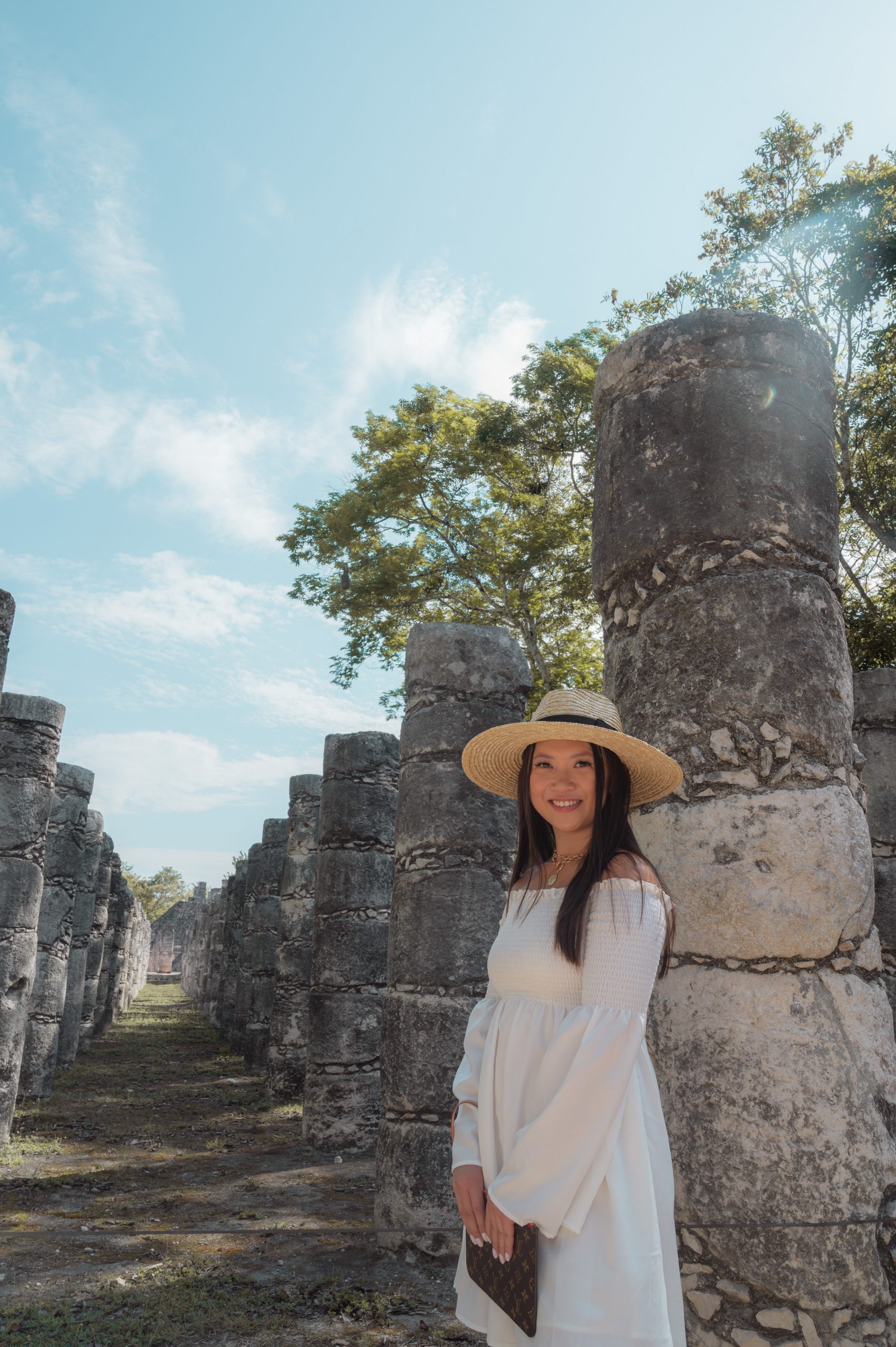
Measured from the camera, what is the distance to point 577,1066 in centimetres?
194

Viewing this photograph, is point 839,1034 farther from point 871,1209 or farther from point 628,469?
point 628,469

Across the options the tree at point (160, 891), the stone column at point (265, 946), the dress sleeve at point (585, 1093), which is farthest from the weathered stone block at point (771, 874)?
the tree at point (160, 891)

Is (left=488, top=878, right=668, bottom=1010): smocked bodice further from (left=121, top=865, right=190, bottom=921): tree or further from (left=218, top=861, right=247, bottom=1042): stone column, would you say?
(left=121, top=865, right=190, bottom=921): tree

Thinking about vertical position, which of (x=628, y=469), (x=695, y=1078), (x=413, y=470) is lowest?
(x=695, y=1078)

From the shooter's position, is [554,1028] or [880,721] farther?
[880,721]

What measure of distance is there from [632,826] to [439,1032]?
3518 millimetres

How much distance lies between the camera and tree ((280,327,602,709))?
605 inches

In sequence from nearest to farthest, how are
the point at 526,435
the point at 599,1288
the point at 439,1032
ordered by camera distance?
the point at 599,1288
the point at 439,1032
the point at 526,435

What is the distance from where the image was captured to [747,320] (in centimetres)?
308

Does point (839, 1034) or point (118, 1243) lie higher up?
point (839, 1034)

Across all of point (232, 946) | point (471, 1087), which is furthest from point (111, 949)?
point (471, 1087)

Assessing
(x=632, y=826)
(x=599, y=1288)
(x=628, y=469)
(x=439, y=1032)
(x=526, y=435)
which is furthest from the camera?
(x=526, y=435)

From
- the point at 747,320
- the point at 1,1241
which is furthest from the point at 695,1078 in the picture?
the point at 1,1241

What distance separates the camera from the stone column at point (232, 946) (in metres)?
18.2
